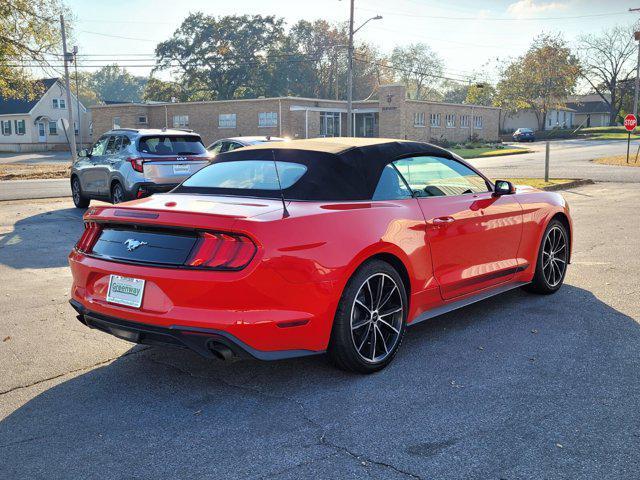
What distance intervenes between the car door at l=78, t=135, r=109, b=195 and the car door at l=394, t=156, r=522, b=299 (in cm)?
965

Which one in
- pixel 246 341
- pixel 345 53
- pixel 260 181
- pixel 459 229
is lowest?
pixel 246 341

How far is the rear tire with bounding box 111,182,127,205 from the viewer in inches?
476

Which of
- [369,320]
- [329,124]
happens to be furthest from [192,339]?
[329,124]

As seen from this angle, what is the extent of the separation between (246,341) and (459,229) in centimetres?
213

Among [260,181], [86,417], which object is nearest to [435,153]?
[260,181]

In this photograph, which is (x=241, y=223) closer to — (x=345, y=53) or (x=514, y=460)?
(x=514, y=460)

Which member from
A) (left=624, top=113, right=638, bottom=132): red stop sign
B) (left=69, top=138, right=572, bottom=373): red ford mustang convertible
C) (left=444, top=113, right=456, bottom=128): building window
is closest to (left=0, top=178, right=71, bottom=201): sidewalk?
(left=69, top=138, right=572, bottom=373): red ford mustang convertible

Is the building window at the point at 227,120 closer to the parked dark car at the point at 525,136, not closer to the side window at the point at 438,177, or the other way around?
the parked dark car at the point at 525,136

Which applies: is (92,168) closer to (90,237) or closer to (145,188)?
(145,188)

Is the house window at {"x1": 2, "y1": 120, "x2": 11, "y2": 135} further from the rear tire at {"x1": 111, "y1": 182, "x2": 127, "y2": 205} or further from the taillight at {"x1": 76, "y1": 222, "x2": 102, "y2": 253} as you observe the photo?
the taillight at {"x1": 76, "y1": 222, "x2": 102, "y2": 253}

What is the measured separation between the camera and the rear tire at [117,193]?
12.1 metres

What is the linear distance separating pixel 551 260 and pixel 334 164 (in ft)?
9.44

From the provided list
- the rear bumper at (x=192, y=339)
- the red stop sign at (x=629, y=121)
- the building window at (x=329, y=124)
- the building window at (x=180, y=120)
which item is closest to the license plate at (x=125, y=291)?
the rear bumper at (x=192, y=339)

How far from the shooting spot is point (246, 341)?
11.9ft
